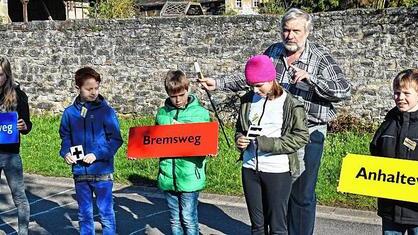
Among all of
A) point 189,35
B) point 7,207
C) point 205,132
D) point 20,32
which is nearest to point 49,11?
point 20,32

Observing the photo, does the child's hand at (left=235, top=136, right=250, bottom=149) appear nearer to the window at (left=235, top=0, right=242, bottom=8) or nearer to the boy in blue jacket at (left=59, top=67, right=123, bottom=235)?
the boy in blue jacket at (left=59, top=67, right=123, bottom=235)

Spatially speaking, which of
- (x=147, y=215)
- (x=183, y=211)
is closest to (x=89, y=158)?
(x=183, y=211)

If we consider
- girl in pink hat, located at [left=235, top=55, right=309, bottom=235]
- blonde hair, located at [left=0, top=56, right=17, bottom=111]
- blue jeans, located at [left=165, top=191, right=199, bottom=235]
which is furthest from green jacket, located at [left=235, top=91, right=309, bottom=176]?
blonde hair, located at [left=0, top=56, right=17, bottom=111]

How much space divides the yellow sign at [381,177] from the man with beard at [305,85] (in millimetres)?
418

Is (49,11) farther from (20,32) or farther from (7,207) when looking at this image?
(7,207)

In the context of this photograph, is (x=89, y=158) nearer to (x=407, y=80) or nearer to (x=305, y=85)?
(x=305, y=85)

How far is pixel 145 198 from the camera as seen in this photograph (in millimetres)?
7262

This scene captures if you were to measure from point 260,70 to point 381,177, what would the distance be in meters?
1.08

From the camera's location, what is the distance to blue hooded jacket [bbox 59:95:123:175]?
15.9 ft

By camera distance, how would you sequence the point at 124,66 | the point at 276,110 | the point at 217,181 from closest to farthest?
the point at 276,110
the point at 217,181
the point at 124,66

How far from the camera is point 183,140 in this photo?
15.8 ft

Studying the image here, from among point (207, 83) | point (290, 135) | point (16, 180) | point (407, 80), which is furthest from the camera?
point (16, 180)

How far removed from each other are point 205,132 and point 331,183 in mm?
3041

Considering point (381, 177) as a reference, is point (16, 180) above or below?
below
